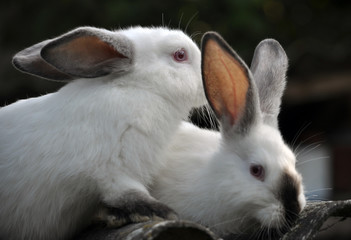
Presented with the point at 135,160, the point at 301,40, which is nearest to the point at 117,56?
the point at 135,160

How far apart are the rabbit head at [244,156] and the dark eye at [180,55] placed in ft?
1.12

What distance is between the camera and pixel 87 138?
3.39 m

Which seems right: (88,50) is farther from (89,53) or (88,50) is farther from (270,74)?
(270,74)

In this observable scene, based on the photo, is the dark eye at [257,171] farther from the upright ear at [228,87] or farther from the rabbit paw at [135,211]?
the rabbit paw at [135,211]

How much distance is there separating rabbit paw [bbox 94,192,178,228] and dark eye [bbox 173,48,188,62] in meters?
0.92

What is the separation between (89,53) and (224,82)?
71cm

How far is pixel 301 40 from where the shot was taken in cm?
814

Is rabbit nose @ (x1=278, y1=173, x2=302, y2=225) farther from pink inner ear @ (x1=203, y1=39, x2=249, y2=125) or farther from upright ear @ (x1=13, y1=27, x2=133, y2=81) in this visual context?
upright ear @ (x1=13, y1=27, x2=133, y2=81)

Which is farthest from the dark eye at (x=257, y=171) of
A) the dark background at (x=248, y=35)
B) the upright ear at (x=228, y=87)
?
the dark background at (x=248, y=35)

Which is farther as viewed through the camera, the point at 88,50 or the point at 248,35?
the point at 248,35

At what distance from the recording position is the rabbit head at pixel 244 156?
134 inches

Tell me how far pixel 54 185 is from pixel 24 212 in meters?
0.21

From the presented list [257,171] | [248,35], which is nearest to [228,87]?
[257,171]

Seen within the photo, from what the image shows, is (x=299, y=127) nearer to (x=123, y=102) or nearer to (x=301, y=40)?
(x=301, y=40)
